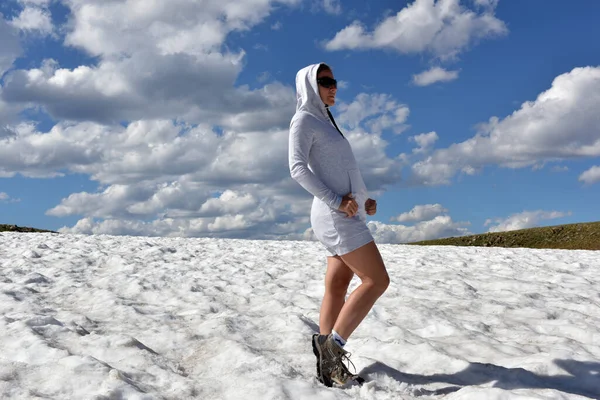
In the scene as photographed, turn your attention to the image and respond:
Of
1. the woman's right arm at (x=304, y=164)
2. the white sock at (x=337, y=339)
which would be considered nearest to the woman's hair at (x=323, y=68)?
the woman's right arm at (x=304, y=164)

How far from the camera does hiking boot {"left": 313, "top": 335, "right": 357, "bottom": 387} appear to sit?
432 cm

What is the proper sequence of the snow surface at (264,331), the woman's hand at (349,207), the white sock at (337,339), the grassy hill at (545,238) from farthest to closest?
the grassy hill at (545,238) < the snow surface at (264,331) < the white sock at (337,339) < the woman's hand at (349,207)

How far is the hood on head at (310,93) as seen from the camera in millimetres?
4324

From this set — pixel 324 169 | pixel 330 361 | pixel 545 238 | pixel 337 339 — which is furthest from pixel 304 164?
pixel 545 238

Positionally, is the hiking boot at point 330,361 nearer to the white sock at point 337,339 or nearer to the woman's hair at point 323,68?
the white sock at point 337,339

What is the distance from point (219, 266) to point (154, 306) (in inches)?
124

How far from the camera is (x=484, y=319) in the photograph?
7172 millimetres

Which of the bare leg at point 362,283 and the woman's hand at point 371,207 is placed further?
the woman's hand at point 371,207

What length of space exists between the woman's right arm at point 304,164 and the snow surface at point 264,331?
1.59 meters

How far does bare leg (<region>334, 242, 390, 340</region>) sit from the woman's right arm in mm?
453

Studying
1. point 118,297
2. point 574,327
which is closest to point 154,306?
point 118,297

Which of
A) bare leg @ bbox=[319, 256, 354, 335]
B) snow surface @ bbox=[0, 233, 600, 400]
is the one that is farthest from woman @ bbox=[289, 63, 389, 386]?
snow surface @ bbox=[0, 233, 600, 400]

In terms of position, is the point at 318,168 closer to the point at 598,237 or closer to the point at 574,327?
the point at 574,327

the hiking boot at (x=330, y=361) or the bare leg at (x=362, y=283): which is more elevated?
the bare leg at (x=362, y=283)
